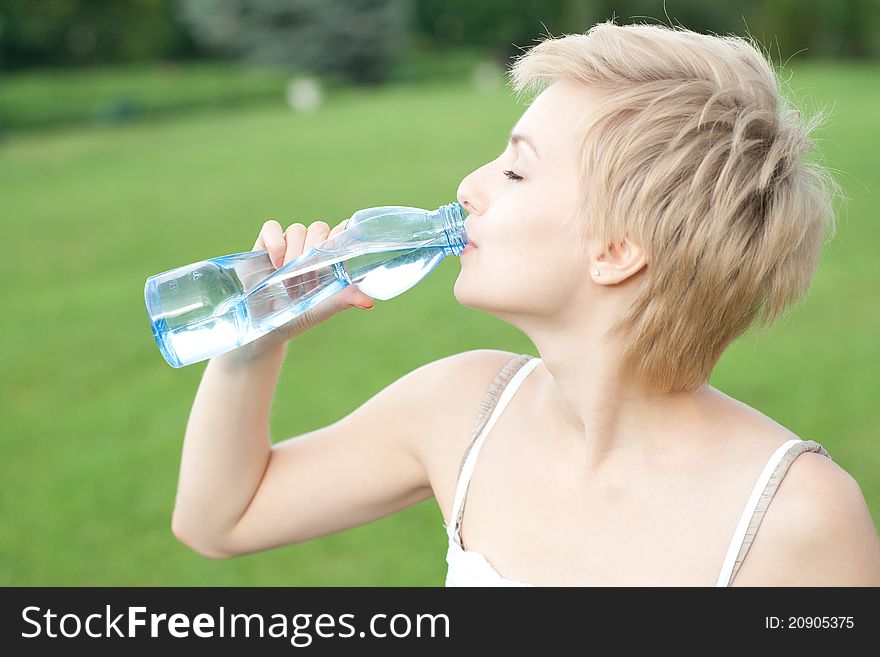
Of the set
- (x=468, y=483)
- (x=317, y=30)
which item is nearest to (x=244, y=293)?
(x=468, y=483)

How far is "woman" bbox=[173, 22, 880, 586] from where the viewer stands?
1797mm

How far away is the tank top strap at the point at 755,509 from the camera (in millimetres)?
1769

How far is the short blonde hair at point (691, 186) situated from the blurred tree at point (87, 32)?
3117 cm

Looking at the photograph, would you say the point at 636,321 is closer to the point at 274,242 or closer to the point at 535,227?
the point at 535,227

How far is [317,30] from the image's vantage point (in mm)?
32469

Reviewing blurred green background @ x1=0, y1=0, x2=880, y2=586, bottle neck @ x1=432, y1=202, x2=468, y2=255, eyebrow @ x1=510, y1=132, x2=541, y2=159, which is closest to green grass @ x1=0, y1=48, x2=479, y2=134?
blurred green background @ x1=0, y1=0, x2=880, y2=586

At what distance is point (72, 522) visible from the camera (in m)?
5.43

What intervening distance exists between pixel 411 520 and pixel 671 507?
3.57m

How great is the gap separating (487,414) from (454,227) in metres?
0.39

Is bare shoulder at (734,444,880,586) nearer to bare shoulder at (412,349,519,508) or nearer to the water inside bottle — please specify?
bare shoulder at (412,349,519,508)

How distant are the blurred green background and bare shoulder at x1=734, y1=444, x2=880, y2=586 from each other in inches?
20.1

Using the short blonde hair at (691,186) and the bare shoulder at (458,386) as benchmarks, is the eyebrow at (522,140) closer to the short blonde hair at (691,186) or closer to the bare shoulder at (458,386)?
the short blonde hair at (691,186)

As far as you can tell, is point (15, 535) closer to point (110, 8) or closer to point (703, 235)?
point (703, 235)

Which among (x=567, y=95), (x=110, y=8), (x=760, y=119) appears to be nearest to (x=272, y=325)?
(x=567, y=95)
